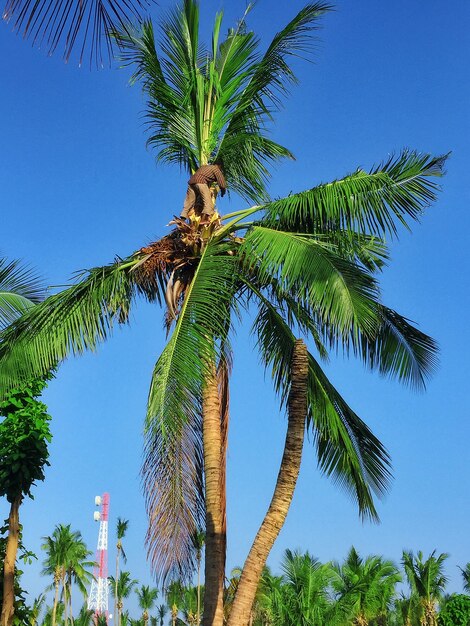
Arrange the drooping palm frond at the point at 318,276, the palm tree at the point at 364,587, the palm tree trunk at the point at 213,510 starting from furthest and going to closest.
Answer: the palm tree at the point at 364,587, the palm tree trunk at the point at 213,510, the drooping palm frond at the point at 318,276

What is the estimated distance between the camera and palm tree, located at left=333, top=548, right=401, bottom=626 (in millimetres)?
44781

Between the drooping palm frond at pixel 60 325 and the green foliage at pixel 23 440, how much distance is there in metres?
5.70

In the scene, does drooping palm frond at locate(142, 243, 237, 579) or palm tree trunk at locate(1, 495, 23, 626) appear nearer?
drooping palm frond at locate(142, 243, 237, 579)

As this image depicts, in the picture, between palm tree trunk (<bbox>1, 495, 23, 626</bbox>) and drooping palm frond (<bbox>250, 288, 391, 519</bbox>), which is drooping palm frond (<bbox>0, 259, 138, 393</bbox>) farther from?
palm tree trunk (<bbox>1, 495, 23, 626</bbox>)

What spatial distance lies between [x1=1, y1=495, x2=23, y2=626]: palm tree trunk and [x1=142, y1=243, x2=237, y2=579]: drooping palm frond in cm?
803

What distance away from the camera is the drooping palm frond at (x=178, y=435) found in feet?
32.9

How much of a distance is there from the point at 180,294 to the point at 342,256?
255 centimetres

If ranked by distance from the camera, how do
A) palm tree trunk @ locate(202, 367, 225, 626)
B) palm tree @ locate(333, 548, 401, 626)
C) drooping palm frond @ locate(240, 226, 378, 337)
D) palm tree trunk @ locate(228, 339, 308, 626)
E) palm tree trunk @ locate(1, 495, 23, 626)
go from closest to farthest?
palm tree trunk @ locate(228, 339, 308, 626) → drooping palm frond @ locate(240, 226, 378, 337) → palm tree trunk @ locate(202, 367, 225, 626) → palm tree trunk @ locate(1, 495, 23, 626) → palm tree @ locate(333, 548, 401, 626)

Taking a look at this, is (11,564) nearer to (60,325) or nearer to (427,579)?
(60,325)

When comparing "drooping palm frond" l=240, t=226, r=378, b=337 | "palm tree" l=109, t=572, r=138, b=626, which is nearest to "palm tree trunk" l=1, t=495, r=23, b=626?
"drooping palm frond" l=240, t=226, r=378, b=337

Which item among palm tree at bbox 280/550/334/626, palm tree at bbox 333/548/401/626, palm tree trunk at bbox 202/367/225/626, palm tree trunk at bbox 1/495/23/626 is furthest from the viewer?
palm tree at bbox 333/548/401/626

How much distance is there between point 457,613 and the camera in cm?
4066

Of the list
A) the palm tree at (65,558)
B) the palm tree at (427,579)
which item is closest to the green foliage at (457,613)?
the palm tree at (427,579)

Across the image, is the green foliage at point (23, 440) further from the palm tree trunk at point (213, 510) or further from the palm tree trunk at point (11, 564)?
the palm tree trunk at point (213, 510)
